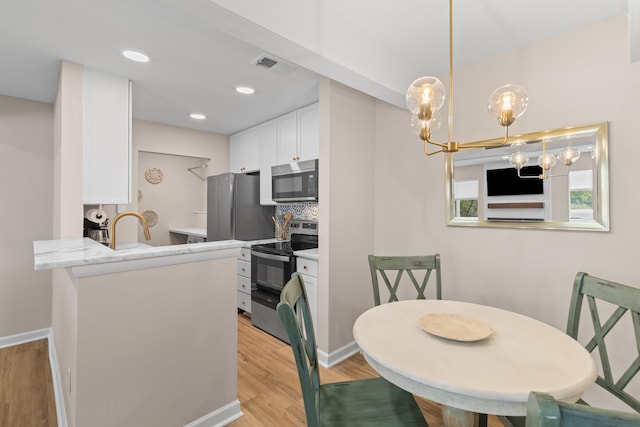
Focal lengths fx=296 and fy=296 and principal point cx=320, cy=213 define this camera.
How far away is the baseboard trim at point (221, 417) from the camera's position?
1.69m

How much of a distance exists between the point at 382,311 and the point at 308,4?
1718mm

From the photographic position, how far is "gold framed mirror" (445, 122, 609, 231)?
178 cm

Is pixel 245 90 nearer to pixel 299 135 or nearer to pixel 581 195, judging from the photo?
pixel 299 135

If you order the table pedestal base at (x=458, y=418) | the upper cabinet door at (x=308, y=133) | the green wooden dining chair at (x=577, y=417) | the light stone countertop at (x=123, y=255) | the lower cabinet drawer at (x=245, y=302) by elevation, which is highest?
the upper cabinet door at (x=308, y=133)

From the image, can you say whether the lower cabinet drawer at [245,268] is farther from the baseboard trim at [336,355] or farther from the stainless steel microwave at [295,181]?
the baseboard trim at [336,355]

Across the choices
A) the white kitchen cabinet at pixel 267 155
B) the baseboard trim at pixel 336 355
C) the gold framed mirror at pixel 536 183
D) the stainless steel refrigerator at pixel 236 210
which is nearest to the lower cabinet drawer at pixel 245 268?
the stainless steel refrigerator at pixel 236 210

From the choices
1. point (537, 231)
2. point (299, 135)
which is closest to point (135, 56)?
point (299, 135)

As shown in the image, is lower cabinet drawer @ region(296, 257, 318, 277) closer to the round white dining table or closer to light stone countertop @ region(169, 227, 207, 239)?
the round white dining table

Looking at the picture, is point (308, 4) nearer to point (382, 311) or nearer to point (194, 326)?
point (382, 311)

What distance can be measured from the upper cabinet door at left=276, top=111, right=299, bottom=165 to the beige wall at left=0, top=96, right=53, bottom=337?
242cm

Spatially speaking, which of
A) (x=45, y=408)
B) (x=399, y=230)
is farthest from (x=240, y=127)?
(x=45, y=408)

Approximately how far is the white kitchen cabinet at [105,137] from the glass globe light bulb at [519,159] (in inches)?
119

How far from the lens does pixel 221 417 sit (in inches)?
70.0

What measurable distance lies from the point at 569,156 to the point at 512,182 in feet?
1.12
